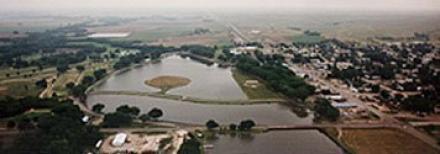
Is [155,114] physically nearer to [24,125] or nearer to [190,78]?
[24,125]

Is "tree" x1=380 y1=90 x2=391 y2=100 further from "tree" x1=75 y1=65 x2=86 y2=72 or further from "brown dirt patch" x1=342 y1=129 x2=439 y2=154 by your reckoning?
"tree" x1=75 y1=65 x2=86 y2=72

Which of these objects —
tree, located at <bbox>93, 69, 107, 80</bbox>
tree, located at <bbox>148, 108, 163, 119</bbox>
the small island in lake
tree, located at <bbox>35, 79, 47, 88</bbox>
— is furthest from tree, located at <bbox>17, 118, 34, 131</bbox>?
tree, located at <bbox>93, 69, 107, 80</bbox>

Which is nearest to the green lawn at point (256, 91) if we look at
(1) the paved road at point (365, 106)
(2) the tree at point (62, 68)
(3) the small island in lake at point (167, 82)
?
(3) the small island in lake at point (167, 82)

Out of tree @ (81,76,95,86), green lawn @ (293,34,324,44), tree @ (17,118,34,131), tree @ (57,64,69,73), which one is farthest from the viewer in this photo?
green lawn @ (293,34,324,44)

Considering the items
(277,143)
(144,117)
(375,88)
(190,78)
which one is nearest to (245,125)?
(277,143)

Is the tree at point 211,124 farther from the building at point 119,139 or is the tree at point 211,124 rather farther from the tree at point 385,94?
the tree at point 385,94

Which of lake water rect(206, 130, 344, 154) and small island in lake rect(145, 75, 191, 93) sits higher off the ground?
lake water rect(206, 130, 344, 154)
